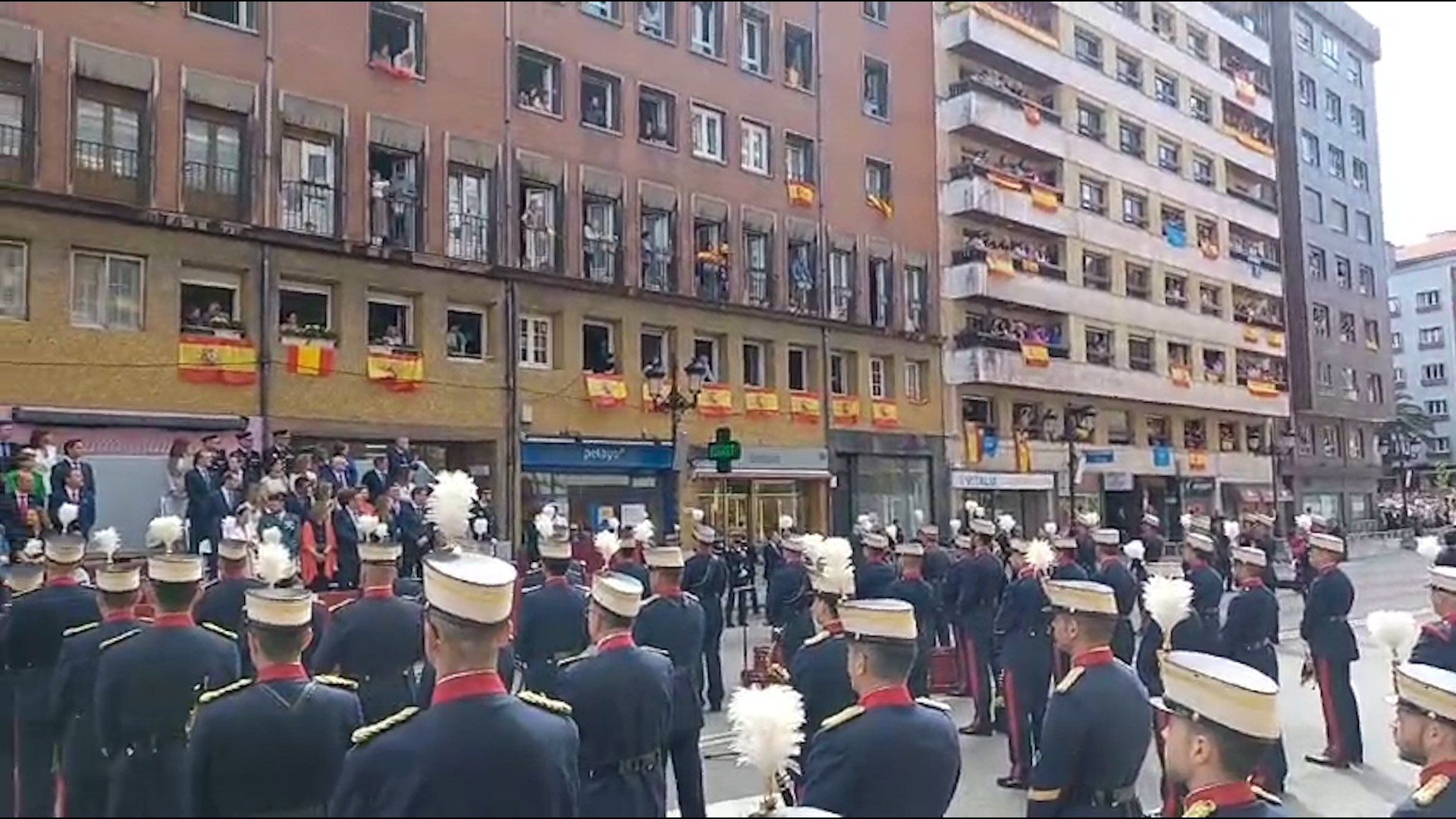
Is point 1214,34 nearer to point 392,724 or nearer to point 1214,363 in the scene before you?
point 1214,363

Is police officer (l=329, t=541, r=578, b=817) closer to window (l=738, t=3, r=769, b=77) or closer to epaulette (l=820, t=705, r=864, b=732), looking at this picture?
epaulette (l=820, t=705, r=864, b=732)

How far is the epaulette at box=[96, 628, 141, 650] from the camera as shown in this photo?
4.64m

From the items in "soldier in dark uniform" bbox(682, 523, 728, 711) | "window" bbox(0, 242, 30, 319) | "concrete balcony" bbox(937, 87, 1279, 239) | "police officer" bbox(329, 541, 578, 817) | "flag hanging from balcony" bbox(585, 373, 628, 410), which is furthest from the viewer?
"flag hanging from balcony" bbox(585, 373, 628, 410)

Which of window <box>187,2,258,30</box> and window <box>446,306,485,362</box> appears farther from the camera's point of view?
window <box>446,306,485,362</box>

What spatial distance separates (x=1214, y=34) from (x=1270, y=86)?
1.62 ft

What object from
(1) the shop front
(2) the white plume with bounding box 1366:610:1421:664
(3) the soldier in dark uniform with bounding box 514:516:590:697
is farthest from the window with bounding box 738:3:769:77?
(1) the shop front

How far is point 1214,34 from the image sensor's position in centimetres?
546

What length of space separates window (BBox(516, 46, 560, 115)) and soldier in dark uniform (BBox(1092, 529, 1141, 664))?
5.97 meters

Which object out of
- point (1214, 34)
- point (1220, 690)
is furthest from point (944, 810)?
point (1214, 34)

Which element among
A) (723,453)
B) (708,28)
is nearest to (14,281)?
(723,453)

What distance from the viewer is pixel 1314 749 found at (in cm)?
669

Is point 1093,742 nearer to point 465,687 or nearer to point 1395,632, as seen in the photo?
point 1395,632

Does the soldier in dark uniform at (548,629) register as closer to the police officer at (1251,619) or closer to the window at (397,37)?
the window at (397,37)

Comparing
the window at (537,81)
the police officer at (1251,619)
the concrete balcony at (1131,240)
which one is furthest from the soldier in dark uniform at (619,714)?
the window at (537,81)
